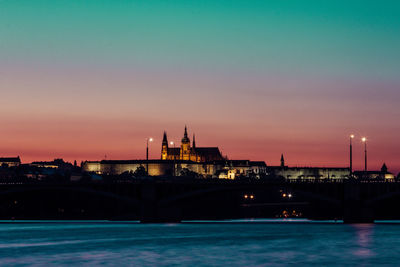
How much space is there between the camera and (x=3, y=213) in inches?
7470

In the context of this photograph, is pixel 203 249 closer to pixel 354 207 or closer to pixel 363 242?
pixel 363 242

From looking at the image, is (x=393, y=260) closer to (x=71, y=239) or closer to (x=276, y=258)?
(x=276, y=258)

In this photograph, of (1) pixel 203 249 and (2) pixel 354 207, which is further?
(2) pixel 354 207

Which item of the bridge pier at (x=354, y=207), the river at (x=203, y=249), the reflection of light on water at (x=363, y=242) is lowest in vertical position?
the river at (x=203, y=249)

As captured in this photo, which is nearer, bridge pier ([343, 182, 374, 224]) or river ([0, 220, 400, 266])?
river ([0, 220, 400, 266])

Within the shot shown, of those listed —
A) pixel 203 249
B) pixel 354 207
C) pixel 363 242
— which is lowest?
pixel 203 249

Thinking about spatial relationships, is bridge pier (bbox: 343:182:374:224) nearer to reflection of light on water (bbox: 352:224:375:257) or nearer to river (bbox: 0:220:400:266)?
reflection of light on water (bbox: 352:224:375:257)

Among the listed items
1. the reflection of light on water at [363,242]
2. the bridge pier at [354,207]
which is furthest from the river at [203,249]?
the bridge pier at [354,207]

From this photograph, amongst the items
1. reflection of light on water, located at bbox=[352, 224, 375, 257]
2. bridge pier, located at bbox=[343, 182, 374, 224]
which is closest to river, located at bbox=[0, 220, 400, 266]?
reflection of light on water, located at bbox=[352, 224, 375, 257]

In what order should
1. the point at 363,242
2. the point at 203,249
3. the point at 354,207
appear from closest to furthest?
the point at 203,249, the point at 363,242, the point at 354,207

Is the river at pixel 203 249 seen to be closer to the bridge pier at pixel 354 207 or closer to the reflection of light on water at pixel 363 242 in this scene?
the reflection of light on water at pixel 363 242

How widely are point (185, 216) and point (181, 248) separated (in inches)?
4176

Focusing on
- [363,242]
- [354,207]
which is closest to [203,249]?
[363,242]

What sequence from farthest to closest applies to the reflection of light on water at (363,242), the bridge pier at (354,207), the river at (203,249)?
the bridge pier at (354,207)
the reflection of light on water at (363,242)
the river at (203,249)
